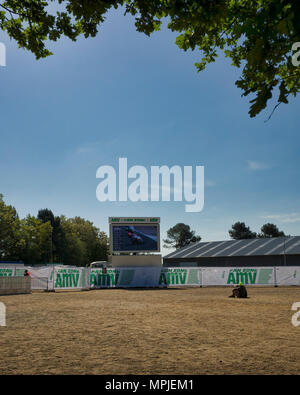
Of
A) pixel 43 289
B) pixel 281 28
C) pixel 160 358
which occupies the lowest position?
pixel 43 289

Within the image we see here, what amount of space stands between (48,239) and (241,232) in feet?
222

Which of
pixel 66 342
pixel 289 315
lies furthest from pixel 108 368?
pixel 289 315

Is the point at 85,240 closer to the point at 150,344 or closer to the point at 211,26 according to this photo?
the point at 150,344

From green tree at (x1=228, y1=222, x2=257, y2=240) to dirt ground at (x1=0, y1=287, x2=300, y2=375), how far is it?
111 meters

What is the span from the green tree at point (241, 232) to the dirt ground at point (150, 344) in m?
111

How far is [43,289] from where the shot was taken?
32.8 meters

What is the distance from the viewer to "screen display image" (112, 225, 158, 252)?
41.0 meters

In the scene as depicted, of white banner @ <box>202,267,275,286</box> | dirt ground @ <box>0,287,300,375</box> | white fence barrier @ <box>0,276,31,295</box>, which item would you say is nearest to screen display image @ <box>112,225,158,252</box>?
white banner @ <box>202,267,275,286</box>

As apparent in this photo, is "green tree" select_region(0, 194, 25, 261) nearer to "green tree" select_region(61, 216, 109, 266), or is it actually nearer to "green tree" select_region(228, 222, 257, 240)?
"green tree" select_region(61, 216, 109, 266)

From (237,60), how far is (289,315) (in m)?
11.1

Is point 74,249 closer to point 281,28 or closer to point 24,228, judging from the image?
point 24,228

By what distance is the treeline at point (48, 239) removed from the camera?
80.3m

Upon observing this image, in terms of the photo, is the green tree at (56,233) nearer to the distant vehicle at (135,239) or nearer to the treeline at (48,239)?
the treeline at (48,239)

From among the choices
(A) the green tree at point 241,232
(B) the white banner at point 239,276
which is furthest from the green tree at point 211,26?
(A) the green tree at point 241,232
